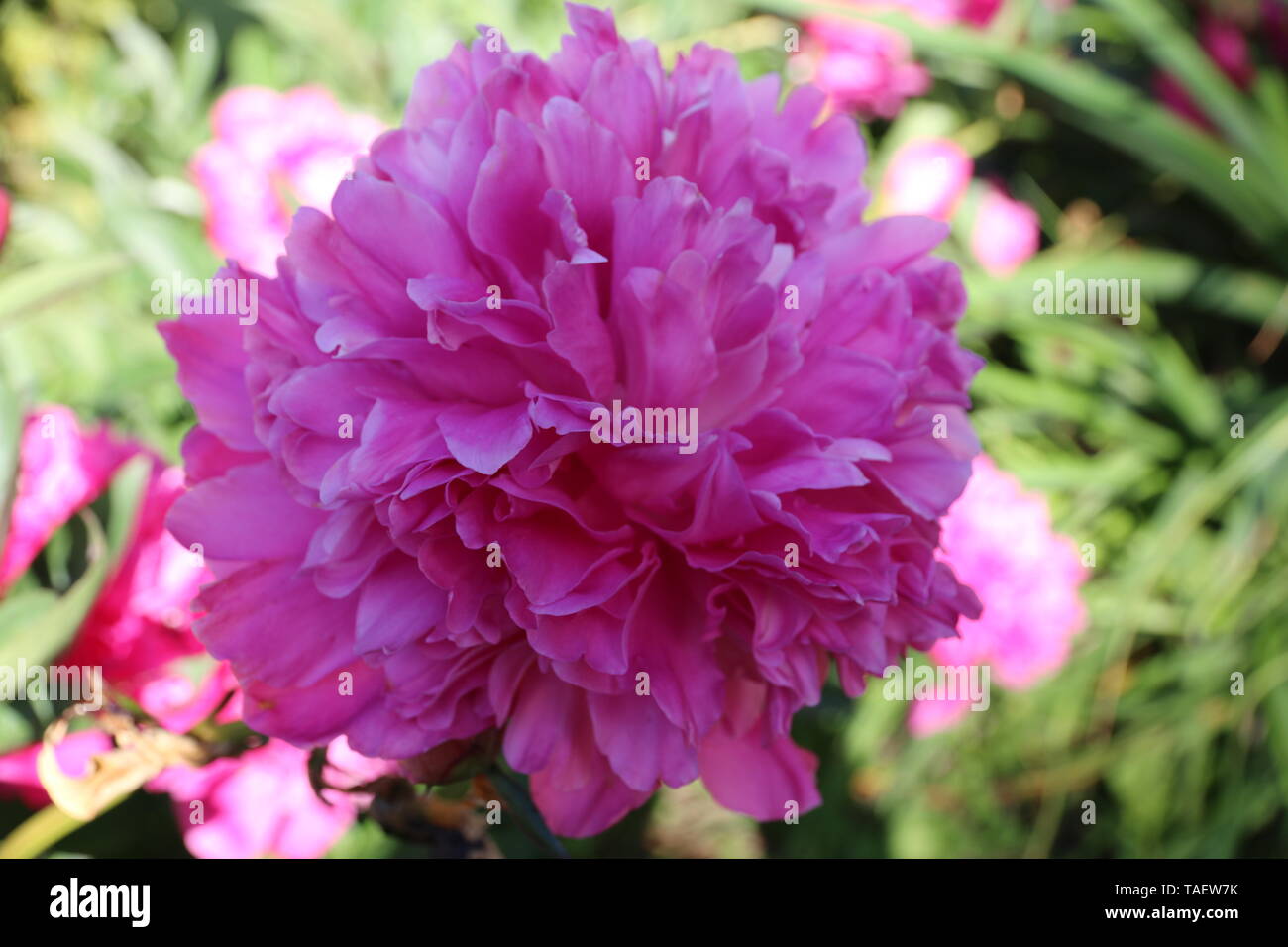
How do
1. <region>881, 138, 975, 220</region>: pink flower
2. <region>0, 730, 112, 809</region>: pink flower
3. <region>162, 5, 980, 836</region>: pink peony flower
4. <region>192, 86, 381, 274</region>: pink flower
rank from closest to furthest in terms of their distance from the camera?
<region>162, 5, 980, 836</region>: pink peony flower, <region>0, 730, 112, 809</region>: pink flower, <region>192, 86, 381, 274</region>: pink flower, <region>881, 138, 975, 220</region>: pink flower

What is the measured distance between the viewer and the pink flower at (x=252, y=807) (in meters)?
0.50

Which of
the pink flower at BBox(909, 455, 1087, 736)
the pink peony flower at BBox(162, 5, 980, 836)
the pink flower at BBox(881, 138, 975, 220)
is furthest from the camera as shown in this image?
the pink flower at BBox(881, 138, 975, 220)

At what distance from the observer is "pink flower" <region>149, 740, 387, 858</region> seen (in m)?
0.50

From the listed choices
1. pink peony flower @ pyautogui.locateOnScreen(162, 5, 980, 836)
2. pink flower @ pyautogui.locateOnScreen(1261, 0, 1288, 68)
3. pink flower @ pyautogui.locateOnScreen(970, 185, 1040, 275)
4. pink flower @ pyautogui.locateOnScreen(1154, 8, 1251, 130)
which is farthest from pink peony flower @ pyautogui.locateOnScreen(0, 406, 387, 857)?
pink flower @ pyautogui.locateOnScreen(1261, 0, 1288, 68)

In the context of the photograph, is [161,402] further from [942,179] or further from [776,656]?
[942,179]

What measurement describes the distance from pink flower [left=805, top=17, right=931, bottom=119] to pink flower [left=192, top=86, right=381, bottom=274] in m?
0.57

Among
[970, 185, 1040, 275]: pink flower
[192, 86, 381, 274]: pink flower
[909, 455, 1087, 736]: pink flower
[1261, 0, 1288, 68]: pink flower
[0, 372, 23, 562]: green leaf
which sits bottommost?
[909, 455, 1087, 736]: pink flower

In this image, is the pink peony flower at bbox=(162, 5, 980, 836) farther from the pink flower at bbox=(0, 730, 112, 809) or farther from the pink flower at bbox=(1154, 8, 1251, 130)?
the pink flower at bbox=(1154, 8, 1251, 130)

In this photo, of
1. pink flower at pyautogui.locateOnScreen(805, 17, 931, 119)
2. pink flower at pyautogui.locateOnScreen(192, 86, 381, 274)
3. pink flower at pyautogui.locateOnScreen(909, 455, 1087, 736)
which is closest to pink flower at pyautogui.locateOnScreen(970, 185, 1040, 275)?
pink flower at pyautogui.locateOnScreen(805, 17, 931, 119)

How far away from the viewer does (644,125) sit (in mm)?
330

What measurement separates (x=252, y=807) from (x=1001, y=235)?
0.90 meters

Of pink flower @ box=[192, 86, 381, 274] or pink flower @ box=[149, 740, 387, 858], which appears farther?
pink flower @ box=[192, 86, 381, 274]

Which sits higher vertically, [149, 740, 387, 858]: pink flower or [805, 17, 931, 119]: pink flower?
[805, 17, 931, 119]: pink flower

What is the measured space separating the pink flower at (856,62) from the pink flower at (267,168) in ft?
1.86
